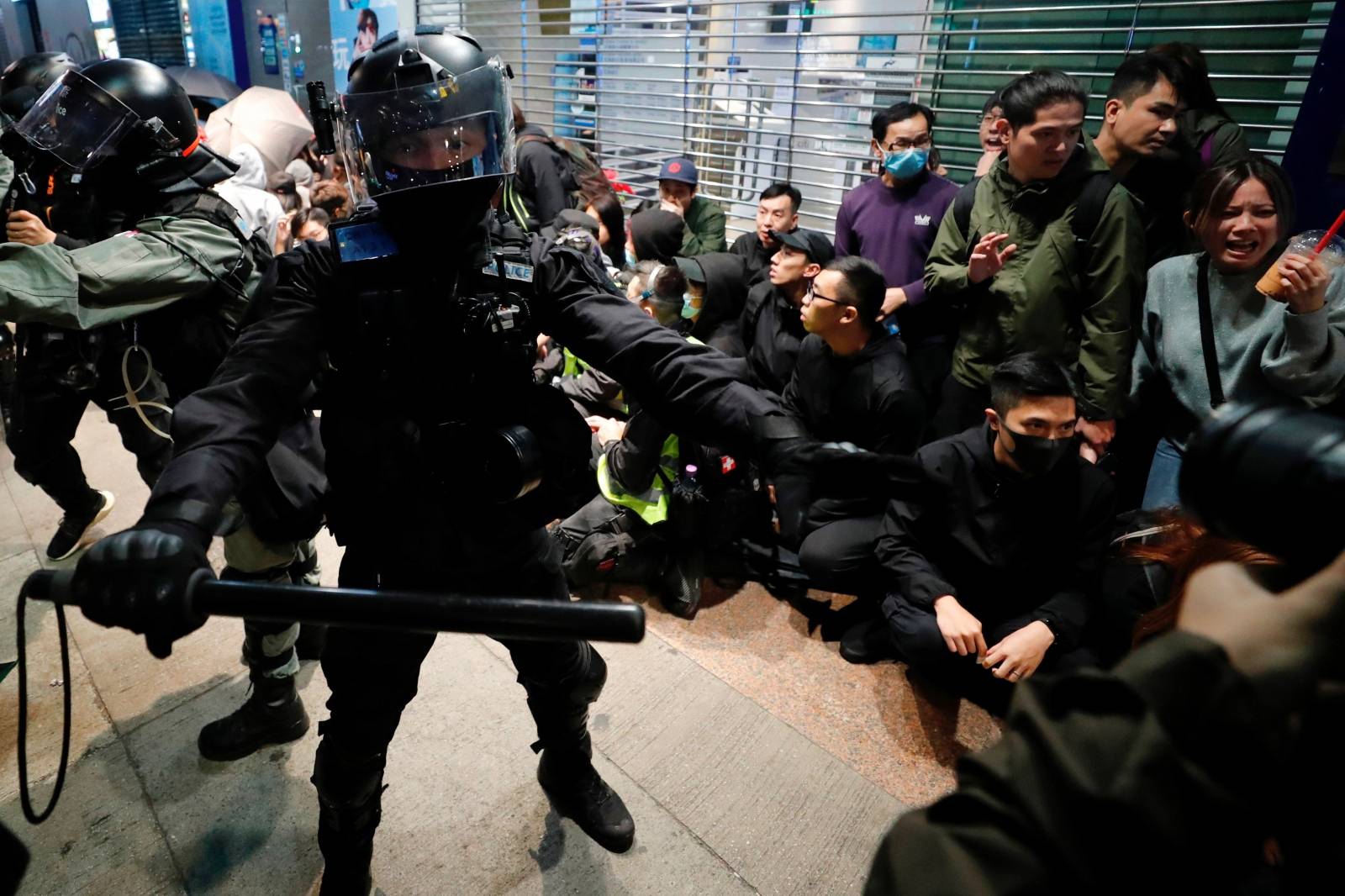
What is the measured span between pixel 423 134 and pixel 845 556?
7.25ft

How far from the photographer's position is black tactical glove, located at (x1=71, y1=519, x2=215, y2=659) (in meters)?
1.11

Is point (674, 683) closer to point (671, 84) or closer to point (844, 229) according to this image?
point (844, 229)

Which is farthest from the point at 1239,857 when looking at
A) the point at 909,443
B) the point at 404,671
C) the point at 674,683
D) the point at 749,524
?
the point at 749,524

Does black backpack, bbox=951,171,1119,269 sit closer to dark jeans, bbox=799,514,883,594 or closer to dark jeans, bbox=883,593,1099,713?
dark jeans, bbox=799,514,883,594

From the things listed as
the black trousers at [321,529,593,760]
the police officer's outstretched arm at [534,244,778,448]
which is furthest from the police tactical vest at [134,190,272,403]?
the police officer's outstretched arm at [534,244,778,448]

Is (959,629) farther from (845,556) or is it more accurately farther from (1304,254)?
(1304,254)

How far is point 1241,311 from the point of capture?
2.37m

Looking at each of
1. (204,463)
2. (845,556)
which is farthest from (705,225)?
(204,463)

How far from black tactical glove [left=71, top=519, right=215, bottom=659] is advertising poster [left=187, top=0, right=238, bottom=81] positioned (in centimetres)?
1199

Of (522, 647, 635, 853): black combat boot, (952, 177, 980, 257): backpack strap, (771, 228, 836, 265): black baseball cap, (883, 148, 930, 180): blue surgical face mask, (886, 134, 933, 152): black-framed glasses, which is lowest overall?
(522, 647, 635, 853): black combat boot

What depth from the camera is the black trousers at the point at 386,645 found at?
5.40ft

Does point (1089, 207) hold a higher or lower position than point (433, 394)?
higher

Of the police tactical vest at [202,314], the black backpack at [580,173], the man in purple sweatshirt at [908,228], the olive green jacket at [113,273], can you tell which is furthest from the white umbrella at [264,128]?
the man in purple sweatshirt at [908,228]

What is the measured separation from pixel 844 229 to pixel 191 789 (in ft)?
11.8
